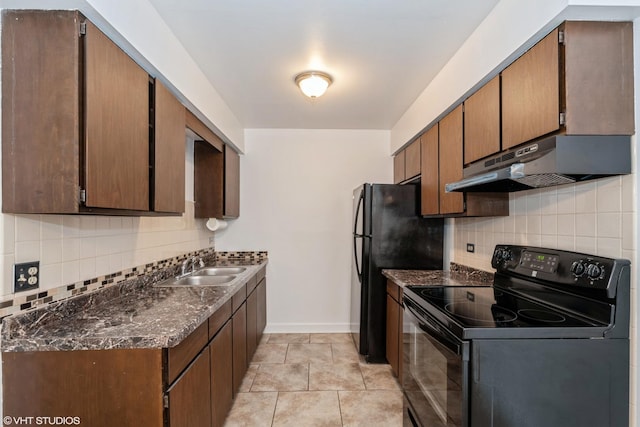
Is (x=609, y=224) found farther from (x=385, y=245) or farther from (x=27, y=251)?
(x=27, y=251)

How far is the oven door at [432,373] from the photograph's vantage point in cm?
126

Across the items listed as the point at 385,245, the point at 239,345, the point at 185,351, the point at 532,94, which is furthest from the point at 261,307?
the point at 532,94

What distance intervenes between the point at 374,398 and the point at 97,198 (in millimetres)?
2345

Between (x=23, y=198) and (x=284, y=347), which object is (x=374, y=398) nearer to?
(x=284, y=347)

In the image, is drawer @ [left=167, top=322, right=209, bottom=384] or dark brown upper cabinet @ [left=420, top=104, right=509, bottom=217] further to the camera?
dark brown upper cabinet @ [left=420, top=104, right=509, bottom=217]

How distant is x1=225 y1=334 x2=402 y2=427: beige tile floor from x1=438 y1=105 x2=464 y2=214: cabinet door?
1553 millimetres

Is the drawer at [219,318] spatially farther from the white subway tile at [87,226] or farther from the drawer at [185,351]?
the white subway tile at [87,226]

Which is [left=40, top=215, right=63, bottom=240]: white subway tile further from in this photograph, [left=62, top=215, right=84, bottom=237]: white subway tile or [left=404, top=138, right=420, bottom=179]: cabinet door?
[left=404, top=138, right=420, bottom=179]: cabinet door

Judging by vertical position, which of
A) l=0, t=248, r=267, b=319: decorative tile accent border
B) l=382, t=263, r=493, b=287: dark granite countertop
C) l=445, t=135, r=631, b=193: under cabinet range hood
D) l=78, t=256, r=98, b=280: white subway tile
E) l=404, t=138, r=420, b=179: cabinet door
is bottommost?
l=382, t=263, r=493, b=287: dark granite countertop

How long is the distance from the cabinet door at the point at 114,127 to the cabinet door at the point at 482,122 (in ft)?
6.20

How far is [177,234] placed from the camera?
9.29 feet

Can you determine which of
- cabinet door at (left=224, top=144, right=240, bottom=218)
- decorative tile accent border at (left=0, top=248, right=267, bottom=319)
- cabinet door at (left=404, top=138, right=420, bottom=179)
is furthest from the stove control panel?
cabinet door at (left=224, top=144, right=240, bottom=218)

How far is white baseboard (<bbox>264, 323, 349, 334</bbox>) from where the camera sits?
12.7 ft

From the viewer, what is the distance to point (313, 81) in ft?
7.94
